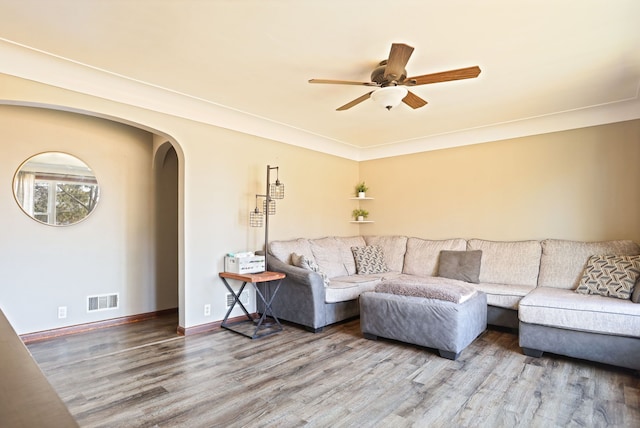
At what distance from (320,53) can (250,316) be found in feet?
10.0

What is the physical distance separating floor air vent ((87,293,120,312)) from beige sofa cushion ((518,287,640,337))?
169 inches

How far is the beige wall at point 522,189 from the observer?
3979mm

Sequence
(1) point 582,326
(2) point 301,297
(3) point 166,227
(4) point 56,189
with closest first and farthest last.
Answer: (1) point 582,326 → (4) point 56,189 → (2) point 301,297 → (3) point 166,227

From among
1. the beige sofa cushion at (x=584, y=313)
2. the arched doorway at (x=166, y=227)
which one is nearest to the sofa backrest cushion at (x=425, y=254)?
the beige sofa cushion at (x=584, y=313)

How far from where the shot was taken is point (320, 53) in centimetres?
277

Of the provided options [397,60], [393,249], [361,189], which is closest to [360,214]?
[361,189]

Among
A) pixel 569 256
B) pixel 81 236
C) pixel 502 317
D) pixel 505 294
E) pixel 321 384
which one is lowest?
pixel 321 384

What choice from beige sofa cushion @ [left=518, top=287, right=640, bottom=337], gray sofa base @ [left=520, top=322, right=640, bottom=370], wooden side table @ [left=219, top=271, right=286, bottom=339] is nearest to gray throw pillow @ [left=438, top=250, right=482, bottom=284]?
beige sofa cushion @ [left=518, top=287, right=640, bottom=337]

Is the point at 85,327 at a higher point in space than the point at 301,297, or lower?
lower

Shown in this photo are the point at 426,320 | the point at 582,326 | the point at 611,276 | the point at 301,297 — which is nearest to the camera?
the point at 582,326

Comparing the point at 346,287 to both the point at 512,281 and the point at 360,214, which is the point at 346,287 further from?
the point at 360,214

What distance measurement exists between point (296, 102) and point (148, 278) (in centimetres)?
284

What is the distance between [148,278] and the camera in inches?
177

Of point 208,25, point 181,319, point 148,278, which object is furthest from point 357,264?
point 208,25
